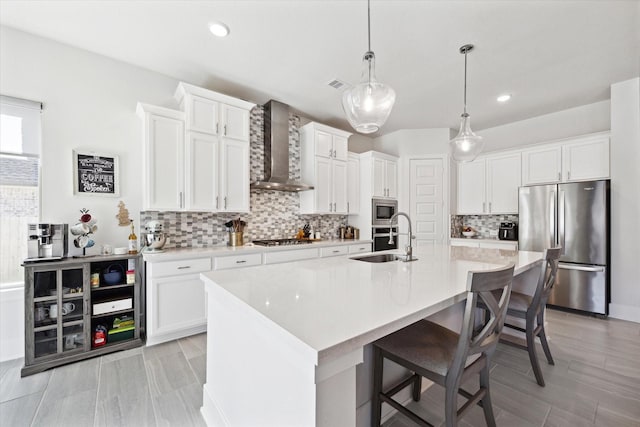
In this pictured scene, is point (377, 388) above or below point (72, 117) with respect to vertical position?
below

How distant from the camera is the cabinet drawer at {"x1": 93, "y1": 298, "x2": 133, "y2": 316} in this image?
225cm

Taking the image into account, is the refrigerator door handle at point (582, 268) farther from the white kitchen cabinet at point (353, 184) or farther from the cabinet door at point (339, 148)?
the cabinet door at point (339, 148)

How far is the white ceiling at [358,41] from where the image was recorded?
2.01 meters

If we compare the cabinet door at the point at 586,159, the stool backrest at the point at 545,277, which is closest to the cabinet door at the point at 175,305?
the stool backrest at the point at 545,277

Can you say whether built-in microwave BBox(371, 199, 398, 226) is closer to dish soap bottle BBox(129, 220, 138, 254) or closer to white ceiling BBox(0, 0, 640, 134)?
white ceiling BBox(0, 0, 640, 134)

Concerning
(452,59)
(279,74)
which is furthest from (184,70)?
(452,59)

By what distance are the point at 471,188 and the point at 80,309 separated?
5480 mm

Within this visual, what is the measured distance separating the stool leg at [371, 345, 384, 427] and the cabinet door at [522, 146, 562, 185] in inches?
158

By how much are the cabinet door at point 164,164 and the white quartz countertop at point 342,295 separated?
5.25 feet

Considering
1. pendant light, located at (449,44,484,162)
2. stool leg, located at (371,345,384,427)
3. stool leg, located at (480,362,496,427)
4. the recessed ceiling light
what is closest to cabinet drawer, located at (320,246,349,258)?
pendant light, located at (449,44,484,162)

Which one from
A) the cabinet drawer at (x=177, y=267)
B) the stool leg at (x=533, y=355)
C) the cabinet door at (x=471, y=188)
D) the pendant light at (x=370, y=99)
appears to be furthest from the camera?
the cabinet door at (x=471, y=188)

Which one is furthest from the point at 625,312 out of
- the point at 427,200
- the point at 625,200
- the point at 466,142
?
the point at 466,142

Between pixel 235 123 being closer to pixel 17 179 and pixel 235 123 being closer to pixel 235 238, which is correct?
pixel 235 238

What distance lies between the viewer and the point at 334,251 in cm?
363
